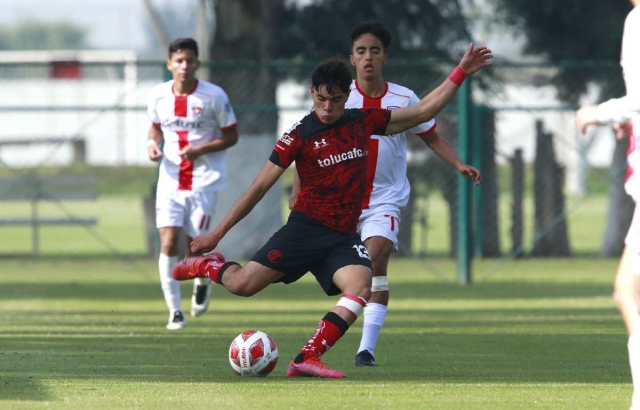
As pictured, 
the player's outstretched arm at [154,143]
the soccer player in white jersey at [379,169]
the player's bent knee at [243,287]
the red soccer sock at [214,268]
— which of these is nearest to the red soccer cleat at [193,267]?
the red soccer sock at [214,268]

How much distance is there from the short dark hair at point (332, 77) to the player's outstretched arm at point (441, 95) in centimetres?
44

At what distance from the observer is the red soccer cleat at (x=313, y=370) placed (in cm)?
746

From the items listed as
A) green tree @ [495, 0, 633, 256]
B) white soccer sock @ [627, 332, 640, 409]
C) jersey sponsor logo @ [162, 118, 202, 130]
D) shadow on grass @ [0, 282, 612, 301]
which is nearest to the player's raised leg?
white soccer sock @ [627, 332, 640, 409]

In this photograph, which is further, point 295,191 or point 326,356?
point 326,356

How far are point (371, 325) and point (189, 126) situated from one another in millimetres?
3761

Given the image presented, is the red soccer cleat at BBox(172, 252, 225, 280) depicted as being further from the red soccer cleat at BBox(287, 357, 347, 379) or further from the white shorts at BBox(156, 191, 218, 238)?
the white shorts at BBox(156, 191, 218, 238)

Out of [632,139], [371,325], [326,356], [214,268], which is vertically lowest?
[326,356]

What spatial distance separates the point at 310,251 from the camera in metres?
7.67

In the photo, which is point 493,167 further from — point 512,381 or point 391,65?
point 512,381

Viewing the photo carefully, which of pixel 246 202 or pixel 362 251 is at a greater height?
pixel 246 202

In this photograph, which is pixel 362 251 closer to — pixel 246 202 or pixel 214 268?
pixel 246 202

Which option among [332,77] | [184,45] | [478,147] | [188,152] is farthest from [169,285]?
[478,147]

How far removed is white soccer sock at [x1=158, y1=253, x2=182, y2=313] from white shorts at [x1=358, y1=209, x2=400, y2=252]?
9.18 ft

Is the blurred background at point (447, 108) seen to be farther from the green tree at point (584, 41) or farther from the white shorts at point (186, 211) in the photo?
the white shorts at point (186, 211)
